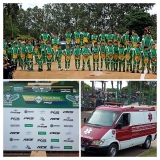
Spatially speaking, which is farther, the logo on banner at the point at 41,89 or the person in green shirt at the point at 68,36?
the person in green shirt at the point at 68,36

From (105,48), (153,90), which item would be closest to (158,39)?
(153,90)

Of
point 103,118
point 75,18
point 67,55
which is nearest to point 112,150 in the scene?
point 103,118

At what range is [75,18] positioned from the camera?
8992 millimetres

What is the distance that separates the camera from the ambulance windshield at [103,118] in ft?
21.4

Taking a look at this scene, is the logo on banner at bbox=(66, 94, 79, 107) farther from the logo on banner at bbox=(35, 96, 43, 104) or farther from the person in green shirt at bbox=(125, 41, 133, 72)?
the person in green shirt at bbox=(125, 41, 133, 72)

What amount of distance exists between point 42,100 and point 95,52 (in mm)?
2835

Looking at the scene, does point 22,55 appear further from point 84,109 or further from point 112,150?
point 112,150

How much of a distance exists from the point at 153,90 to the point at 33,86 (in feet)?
8.95

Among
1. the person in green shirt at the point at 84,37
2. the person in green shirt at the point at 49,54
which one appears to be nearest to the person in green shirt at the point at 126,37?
the person in green shirt at the point at 84,37

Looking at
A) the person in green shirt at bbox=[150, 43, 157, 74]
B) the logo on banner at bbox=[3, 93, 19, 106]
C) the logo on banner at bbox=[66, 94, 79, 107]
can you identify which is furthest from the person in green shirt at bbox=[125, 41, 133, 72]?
the logo on banner at bbox=[3, 93, 19, 106]

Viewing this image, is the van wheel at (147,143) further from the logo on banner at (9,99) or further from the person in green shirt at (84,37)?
the person in green shirt at (84,37)

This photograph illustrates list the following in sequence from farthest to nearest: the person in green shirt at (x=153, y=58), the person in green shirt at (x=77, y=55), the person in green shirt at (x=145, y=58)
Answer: the person in green shirt at (x=77, y=55)
the person in green shirt at (x=145, y=58)
the person in green shirt at (x=153, y=58)

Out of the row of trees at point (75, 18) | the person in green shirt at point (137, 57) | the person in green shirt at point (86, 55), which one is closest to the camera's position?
the row of trees at point (75, 18)

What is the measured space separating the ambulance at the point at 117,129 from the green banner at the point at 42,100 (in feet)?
1.81
